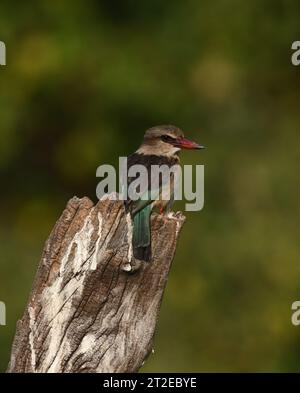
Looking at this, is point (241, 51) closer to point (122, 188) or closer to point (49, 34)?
point (49, 34)

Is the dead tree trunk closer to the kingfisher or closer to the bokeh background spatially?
the kingfisher

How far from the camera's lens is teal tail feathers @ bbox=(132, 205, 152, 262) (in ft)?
16.4

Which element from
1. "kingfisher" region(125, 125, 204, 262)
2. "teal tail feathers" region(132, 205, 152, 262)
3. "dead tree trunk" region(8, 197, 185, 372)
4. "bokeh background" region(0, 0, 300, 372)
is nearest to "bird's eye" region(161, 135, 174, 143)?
"kingfisher" region(125, 125, 204, 262)

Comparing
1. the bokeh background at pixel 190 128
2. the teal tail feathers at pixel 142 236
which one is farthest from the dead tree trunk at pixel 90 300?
the bokeh background at pixel 190 128

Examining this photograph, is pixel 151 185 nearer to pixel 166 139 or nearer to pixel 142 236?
pixel 166 139

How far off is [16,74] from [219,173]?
2463 mm

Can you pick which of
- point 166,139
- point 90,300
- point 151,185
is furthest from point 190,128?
point 90,300

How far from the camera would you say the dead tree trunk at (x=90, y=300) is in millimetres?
4980

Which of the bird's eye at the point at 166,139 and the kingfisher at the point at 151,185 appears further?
the bird's eye at the point at 166,139

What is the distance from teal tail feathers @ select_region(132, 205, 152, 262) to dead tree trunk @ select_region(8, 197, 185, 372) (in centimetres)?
3

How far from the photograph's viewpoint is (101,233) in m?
5.07

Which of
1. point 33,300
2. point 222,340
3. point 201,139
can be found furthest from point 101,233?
point 201,139

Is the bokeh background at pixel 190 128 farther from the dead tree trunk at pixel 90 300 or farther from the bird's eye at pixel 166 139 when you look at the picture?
the dead tree trunk at pixel 90 300

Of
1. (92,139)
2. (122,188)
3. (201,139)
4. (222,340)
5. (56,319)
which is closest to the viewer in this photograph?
(56,319)
